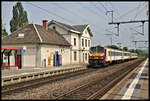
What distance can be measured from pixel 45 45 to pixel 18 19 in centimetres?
2716

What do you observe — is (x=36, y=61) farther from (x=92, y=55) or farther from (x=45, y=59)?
(x=92, y=55)

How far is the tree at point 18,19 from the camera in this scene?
49000 millimetres

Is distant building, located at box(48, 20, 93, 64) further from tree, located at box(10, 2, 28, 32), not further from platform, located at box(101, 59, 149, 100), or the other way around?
platform, located at box(101, 59, 149, 100)

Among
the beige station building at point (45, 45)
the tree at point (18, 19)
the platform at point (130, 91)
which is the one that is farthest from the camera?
the tree at point (18, 19)

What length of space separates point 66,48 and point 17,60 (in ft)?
33.0

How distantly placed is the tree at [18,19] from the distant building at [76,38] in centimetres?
1635

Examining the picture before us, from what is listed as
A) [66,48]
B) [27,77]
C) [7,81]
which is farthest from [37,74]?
[66,48]

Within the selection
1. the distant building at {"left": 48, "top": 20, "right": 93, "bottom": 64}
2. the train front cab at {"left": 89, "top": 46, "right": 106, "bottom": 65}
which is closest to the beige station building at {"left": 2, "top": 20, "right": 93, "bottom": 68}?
the distant building at {"left": 48, "top": 20, "right": 93, "bottom": 64}

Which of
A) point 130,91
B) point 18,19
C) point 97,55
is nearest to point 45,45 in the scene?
point 97,55

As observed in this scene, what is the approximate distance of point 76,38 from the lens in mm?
36969

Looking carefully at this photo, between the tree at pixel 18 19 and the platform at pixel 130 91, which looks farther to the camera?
the tree at pixel 18 19

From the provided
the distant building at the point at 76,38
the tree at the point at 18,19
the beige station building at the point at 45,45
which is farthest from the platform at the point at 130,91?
the tree at the point at 18,19

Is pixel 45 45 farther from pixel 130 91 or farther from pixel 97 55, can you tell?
pixel 130 91

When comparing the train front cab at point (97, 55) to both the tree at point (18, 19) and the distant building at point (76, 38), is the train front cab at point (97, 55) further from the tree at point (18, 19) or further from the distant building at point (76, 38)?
the tree at point (18, 19)
